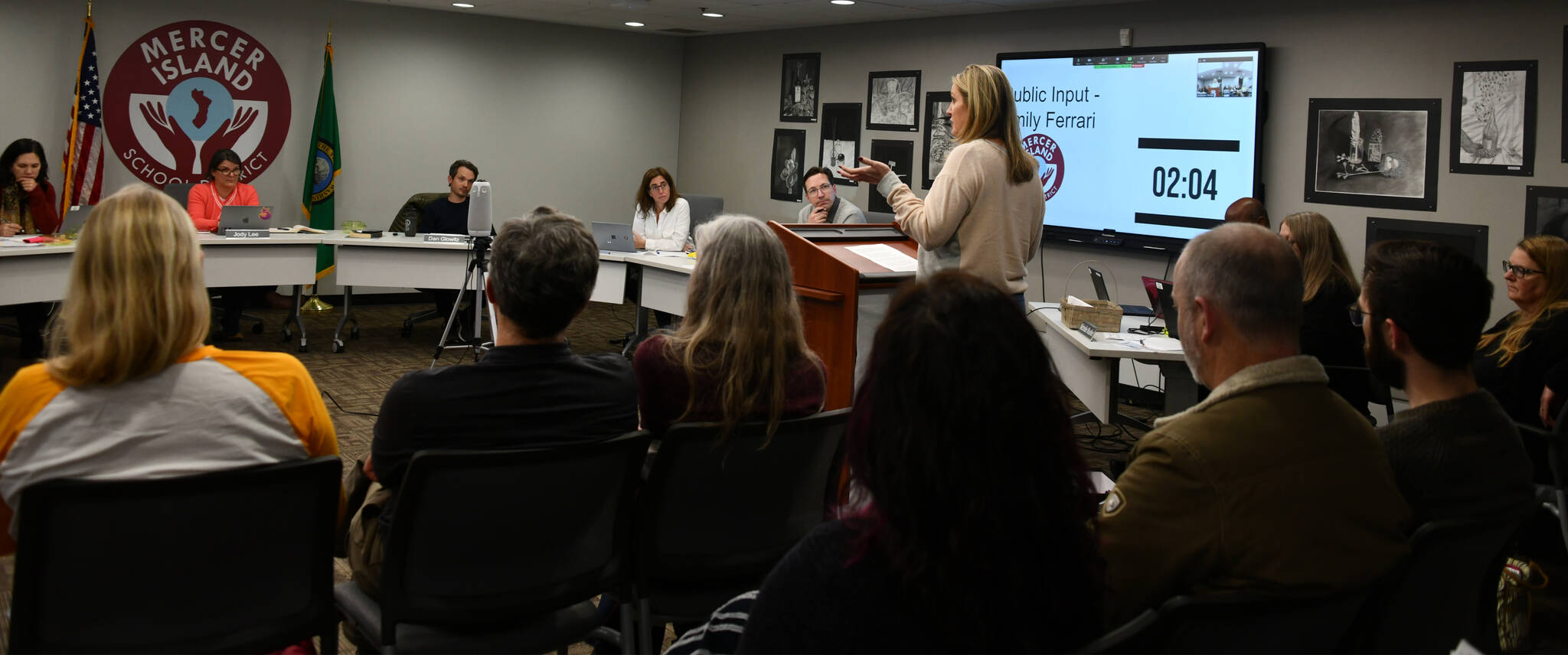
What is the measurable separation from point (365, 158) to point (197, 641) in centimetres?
794

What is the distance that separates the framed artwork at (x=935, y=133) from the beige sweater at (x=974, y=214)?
181 inches

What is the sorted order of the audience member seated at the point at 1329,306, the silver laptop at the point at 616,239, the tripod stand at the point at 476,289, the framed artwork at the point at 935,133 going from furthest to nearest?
the framed artwork at the point at 935,133
the silver laptop at the point at 616,239
the tripod stand at the point at 476,289
the audience member seated at the point at 1329,306

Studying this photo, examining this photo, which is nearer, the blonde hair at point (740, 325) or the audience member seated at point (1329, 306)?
the blonde hair at point (740, 325)

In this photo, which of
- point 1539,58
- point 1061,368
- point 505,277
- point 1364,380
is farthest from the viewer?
point 1539,58

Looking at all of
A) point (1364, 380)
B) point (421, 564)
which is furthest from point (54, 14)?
point (1364, 380)

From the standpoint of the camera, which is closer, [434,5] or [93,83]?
[93,83]

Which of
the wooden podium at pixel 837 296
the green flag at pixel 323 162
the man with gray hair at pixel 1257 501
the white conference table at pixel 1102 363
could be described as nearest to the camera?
the man with gray hair at pixel 1257 501

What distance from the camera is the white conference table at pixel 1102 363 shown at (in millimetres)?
3988

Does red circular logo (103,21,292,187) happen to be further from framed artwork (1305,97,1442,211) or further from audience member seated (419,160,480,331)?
framed artwork (1305,97,1442,211)

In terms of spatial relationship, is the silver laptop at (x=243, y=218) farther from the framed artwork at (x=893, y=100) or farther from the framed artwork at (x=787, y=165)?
the framed artwork at (x=893, y=100)

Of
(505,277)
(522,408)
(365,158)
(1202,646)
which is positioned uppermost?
(365,158)

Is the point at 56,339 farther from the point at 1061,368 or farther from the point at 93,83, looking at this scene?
the point at 93,83

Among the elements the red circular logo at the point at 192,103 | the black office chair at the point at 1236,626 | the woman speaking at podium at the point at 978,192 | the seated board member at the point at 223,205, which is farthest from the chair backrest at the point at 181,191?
the black office chair at the point at 1236,626

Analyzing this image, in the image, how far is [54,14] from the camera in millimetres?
7609
